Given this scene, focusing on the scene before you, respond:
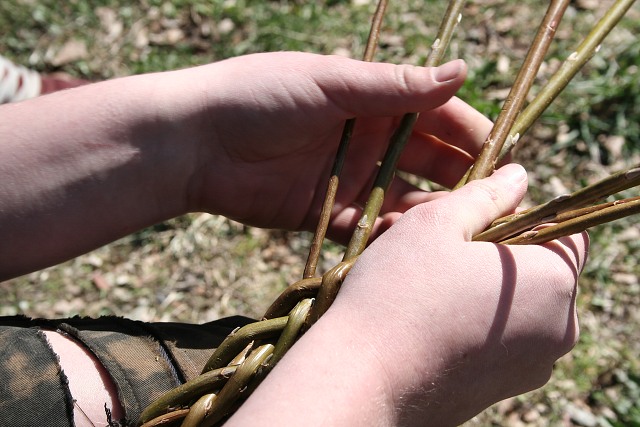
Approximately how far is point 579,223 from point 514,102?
45 cm

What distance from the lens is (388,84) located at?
4.25ft

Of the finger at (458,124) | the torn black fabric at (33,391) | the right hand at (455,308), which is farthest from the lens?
the finger at (458,124)

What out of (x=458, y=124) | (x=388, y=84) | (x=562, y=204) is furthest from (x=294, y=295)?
(x=458, y=124)

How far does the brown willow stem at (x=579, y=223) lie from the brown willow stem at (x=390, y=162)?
268 mm

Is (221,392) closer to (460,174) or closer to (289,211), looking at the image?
(289,211)

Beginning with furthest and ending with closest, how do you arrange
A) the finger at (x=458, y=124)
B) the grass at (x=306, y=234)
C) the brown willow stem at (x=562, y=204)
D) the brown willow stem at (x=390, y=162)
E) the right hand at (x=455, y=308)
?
1. the grass at (x=306, y=234)
2. the finger at (x=458, y=124)
3. the brown willow stem at (x=390, y=162)
4. the right hand at (x=455, y=308)
5. the brown willow stem at (x=562, y=204)

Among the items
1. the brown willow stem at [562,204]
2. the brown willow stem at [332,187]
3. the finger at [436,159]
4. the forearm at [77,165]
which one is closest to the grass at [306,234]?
the finger at [436,159]

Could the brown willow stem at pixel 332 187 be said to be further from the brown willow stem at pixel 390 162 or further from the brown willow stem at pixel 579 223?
the brown willow stem at pixel 579 223

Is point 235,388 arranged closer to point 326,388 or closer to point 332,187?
point 326,388

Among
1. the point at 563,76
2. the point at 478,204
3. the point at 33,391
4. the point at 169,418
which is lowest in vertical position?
the point at 33,391

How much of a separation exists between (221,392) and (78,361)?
362mm

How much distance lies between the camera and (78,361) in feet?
3.80

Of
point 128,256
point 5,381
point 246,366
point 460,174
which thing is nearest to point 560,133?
point 460,174

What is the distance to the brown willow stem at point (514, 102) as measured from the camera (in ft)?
4.17
